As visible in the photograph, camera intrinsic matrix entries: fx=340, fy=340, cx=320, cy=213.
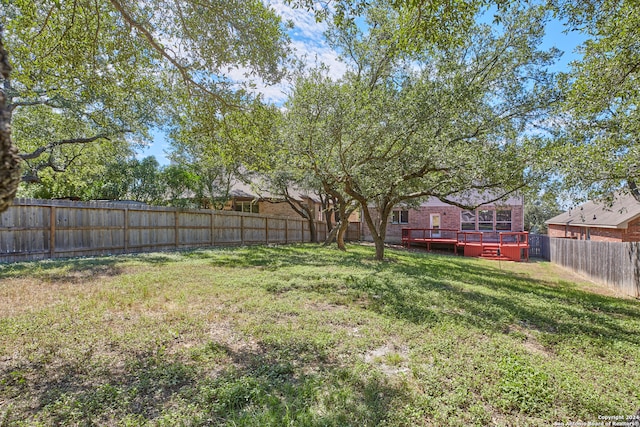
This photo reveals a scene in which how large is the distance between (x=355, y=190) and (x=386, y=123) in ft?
12.7

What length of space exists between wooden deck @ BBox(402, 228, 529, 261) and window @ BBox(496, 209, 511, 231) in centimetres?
259

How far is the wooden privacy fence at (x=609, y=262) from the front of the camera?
935 cm

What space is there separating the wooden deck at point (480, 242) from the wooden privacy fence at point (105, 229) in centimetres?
1266

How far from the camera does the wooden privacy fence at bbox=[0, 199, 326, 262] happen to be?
8844mm

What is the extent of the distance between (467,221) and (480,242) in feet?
13.8

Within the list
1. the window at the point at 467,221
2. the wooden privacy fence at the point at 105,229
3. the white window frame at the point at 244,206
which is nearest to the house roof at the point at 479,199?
the window at the point at 467,221

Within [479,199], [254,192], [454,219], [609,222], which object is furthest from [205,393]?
[454,219]

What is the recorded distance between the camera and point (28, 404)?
2559mm

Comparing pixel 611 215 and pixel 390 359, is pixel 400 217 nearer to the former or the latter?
pixel 611 215

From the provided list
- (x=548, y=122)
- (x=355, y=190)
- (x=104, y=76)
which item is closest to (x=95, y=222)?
A: (x=104, y=76)

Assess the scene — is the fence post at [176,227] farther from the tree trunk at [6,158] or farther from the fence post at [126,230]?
the tree trunk at [6,158]

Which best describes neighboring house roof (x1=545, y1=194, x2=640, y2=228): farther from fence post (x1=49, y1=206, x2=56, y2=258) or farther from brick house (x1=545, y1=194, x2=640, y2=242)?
fence post (x1=49, y1=206, x2=56, y2=258)

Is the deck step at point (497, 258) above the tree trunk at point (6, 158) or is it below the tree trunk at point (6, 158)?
below

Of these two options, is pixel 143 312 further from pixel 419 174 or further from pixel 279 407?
pixel 419 174
